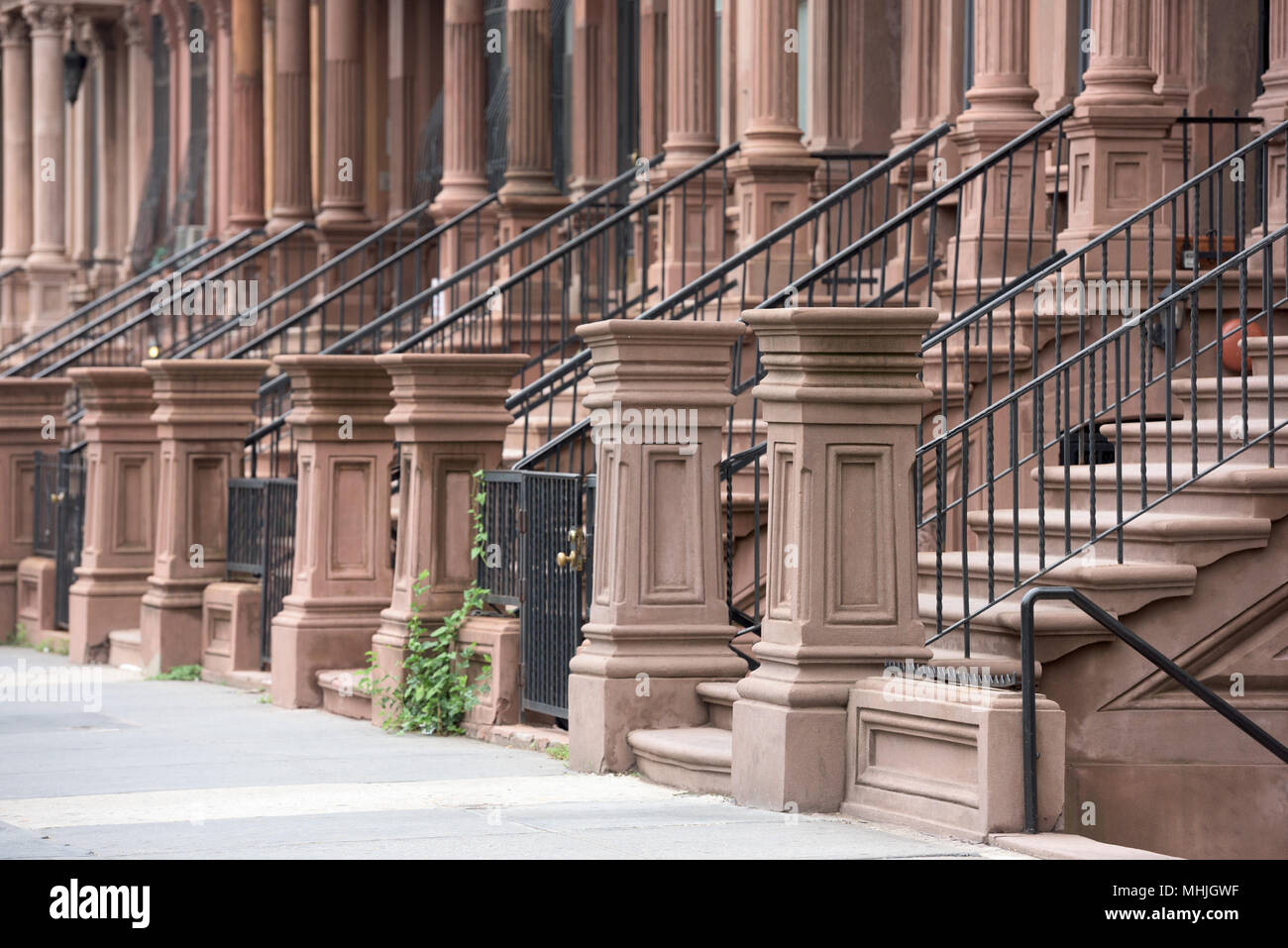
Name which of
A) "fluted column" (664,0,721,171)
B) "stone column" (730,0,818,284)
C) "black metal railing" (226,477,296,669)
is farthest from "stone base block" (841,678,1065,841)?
"fluted column" (664,0,721,171)

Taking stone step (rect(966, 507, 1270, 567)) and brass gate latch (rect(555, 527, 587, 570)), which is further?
brass gate latch (rect(555, 527, 587, 570))

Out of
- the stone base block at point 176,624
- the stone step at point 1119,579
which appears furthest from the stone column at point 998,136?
the stone base block at point 176,624

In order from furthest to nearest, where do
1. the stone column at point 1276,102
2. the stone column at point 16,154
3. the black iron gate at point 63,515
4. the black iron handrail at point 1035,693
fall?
the stone column at point 16,154, the black iron gate at point 63,515, the stone column at point 1276,102, the black iron handrail at point 1035,693

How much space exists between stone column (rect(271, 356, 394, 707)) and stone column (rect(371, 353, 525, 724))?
898 mm

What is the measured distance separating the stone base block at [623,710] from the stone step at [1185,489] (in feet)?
6.02

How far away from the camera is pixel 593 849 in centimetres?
816

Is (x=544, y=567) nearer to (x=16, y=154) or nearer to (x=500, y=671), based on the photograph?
(x=500, y=671)

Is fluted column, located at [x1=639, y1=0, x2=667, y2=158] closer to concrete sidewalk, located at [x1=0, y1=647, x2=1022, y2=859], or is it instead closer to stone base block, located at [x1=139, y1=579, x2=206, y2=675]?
stone base block, located at [x1=139, y1=579, x2=206, y2=675]

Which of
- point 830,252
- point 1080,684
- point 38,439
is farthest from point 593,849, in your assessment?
point 38,439

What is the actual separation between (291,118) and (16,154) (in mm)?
10291

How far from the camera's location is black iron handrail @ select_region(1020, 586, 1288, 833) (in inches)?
320

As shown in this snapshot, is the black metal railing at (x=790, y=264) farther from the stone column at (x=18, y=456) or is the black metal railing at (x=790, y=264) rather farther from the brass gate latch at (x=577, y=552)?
the stone column at (x=18, y=456)

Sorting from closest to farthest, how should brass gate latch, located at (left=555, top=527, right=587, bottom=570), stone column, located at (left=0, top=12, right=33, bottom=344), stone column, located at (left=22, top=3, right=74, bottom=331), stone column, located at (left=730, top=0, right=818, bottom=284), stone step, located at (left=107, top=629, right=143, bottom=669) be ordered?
brass gate latch, located at (left=555, top=527, right=587, bottom=570) < stone column, located at (left=730, top=0, right=818, bottom=284) < stone step, located at (left=107, top=629, right=143, bottom=669) < stone column, located at (left=22, top=3, right=74, bottom=331) < stone column, located at (left=0, top=12, right=33, bottom=344)

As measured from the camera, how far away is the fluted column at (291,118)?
936 inches
